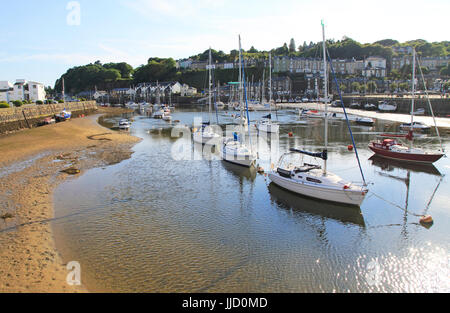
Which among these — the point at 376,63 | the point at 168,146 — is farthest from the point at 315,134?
the point at 376,63

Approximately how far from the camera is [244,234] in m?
16.0

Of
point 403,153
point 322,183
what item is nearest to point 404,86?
point 403,153

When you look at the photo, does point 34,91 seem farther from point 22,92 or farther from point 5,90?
point 5,90

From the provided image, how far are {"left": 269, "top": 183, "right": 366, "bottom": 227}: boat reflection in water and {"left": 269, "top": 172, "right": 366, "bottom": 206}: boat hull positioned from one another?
0.96 ft

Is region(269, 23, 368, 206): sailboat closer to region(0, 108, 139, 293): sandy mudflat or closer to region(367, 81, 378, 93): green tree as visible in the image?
region(0, 108, 139, 293): sandy mudflat

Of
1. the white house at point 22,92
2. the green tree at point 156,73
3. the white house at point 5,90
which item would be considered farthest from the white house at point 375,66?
the white house at point 5,90

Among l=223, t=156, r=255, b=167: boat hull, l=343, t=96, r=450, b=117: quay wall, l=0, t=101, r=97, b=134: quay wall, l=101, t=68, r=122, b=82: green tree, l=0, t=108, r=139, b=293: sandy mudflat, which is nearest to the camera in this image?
l=0, t=108, r=139, b=293: sandy mudflat

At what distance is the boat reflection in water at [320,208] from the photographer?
1805 cm

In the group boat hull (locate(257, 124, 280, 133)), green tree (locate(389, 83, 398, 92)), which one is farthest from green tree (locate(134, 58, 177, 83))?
boat hull (locate(257, 124, 280, 133))

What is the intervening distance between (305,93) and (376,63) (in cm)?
5509

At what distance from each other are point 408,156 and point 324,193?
15081mm

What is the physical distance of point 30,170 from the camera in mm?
25375

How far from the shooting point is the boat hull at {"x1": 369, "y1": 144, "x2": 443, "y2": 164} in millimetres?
28541

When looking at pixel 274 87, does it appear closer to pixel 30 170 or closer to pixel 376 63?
pixel 376 63
